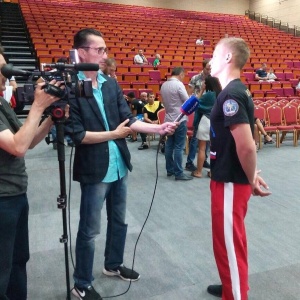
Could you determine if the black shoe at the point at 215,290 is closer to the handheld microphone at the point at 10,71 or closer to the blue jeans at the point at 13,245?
the blue jeans at the point at 13,245

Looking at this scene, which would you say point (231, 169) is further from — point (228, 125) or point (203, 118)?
point (203, 118)

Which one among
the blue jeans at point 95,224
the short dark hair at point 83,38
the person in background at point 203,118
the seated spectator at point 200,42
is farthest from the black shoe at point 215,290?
the seated spectator at point 200,42

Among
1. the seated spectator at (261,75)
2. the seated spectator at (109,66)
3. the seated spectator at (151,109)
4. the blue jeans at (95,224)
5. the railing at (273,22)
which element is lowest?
the blue jeans at (95,224)

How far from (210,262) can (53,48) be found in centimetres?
790

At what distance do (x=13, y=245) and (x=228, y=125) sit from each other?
3.39 ft

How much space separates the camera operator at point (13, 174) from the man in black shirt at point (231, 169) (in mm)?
724

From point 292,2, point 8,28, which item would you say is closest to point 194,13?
point 292,2

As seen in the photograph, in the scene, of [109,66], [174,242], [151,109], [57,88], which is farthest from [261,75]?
[57,88]

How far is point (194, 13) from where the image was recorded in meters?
17.9

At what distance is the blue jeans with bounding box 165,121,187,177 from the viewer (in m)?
3.89

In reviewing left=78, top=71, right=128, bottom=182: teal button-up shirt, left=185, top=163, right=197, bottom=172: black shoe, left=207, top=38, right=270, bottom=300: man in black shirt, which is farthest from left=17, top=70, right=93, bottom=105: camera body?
left=185, top=163, right=197, bottom=172: black shoe

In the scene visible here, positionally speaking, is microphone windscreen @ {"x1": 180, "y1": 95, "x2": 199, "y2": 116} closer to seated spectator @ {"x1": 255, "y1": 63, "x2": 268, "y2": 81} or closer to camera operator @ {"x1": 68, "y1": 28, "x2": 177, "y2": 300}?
camera operator @ {"x1": 68, "y1": 28, "x2": 177, "y2": 300}

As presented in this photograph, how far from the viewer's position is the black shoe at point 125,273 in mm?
1996

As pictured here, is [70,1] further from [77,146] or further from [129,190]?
[77,146]
